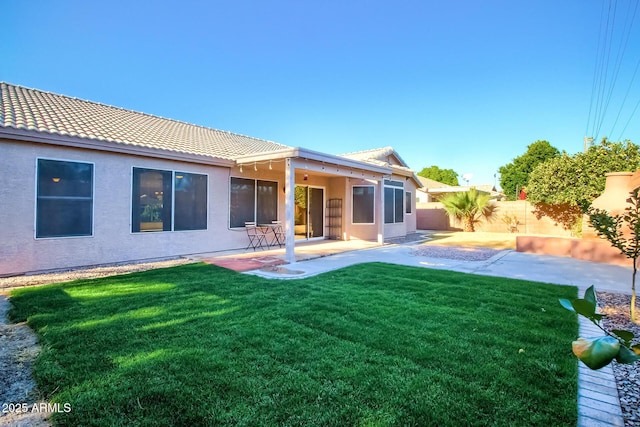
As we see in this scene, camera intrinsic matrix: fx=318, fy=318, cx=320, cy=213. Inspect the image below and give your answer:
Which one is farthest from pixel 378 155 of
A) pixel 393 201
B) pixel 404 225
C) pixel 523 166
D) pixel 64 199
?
pixel 523 166

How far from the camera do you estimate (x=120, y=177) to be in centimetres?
855

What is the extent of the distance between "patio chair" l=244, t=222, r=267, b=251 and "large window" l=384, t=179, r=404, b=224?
21.0 ft

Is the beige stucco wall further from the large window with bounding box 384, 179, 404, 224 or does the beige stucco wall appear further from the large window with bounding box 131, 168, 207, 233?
the large window with bounding box 384, 179, 404, 224

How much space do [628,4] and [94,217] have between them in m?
18.5

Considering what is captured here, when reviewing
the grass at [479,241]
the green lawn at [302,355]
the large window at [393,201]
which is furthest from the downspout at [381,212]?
the green lawn at [302,355]

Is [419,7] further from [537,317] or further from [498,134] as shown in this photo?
[498,134]

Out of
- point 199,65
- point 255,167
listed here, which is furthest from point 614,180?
point 199,65

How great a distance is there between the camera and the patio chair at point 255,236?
11641mm

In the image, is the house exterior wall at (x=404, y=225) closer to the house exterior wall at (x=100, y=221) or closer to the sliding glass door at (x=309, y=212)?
the sliding glass door at (x=309, y=212)

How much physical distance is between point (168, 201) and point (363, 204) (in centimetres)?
841

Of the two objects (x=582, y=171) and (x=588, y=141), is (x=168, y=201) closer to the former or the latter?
(x=582, y=171)

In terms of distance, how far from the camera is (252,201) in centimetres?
1177

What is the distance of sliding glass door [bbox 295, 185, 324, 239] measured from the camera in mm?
14375

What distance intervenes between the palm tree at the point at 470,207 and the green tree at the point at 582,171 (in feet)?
8.94
